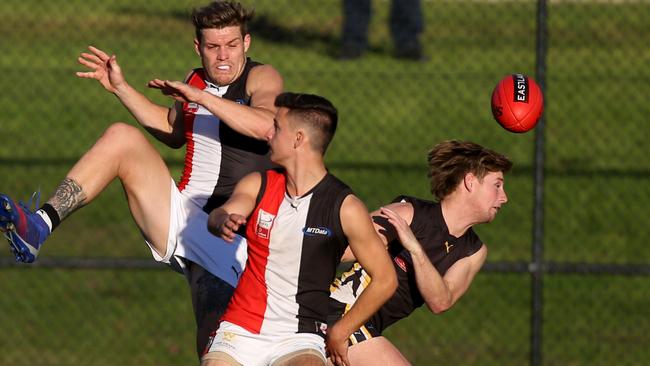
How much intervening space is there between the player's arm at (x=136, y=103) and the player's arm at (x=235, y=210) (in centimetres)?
122

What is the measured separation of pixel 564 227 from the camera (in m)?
12.9

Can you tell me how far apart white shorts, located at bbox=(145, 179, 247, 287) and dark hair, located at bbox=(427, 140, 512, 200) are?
3.53 feet

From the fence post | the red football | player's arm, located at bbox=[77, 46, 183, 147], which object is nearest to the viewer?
player's arm, located at bbox=[77, 46, 183, 147]

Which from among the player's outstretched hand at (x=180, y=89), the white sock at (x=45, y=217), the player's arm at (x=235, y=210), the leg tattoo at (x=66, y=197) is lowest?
the white sock at (x=45, y=217)

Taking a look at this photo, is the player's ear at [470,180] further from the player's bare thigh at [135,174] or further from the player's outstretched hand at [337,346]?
the player's bare thigh at [135,174]

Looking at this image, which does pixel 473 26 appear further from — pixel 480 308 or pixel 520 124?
pixel 520 124

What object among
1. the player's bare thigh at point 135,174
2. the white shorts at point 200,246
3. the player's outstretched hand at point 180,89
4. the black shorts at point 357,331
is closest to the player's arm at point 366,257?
the black shorts at point 357,331

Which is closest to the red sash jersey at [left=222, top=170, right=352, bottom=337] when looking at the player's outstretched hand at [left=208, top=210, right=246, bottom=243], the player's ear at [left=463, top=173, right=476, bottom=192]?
the player's outstretched hand at [left=208, top=210, right=246, bottom=243]

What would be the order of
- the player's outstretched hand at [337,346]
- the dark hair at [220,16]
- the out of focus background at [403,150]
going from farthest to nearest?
the out of focus background at [403,150] < the dark hair at [220,16] < the player's outstretched hand at [337,346]

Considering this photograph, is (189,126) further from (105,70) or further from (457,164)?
(457,164)

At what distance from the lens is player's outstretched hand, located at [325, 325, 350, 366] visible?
19.9 ft

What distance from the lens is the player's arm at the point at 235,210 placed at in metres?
5.57

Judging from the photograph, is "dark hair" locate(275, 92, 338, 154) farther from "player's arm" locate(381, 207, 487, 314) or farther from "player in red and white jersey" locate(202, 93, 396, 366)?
"player's arm" locate(381, 207, 487, 314)

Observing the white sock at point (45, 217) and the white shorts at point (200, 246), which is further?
the white shorts at point (200, 246)
